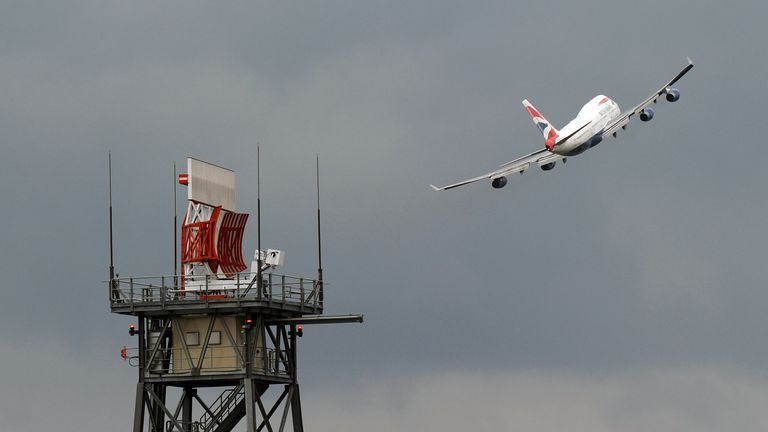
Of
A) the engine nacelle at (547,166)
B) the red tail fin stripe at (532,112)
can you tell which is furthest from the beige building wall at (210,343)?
the red tail fin stripe at (532,112)

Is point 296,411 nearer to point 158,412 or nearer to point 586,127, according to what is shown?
point 158,412

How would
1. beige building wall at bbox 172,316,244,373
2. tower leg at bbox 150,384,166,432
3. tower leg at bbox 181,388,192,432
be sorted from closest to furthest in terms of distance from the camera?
beige building wall at bbox 172,316,244,373 → tower leg at bbox 150,384,166,432 → tower leg at bbox 181,388,192,432

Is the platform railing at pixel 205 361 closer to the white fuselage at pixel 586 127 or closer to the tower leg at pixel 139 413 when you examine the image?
the tower leg at pixel 139 413

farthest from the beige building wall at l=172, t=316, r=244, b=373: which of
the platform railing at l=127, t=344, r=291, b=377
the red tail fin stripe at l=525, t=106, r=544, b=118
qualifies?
the red tail fin stripe at l=525, t=106, r=544, b=118

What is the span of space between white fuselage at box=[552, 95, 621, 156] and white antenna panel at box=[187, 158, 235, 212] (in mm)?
29756

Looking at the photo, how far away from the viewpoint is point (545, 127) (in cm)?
13325

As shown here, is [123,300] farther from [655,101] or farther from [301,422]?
[655,101]

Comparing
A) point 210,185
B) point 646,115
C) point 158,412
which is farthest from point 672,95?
point 158,412

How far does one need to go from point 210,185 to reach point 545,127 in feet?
111

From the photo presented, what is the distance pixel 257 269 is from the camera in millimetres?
106125

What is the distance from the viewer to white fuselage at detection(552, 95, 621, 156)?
5143 inches

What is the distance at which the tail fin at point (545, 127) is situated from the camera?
5113 inches

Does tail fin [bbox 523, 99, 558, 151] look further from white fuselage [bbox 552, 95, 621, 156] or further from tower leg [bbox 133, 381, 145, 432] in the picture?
tower leg [bbox 133, 381, 145, 432]

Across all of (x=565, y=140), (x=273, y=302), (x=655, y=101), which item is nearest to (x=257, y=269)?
(x=273, y=302)
